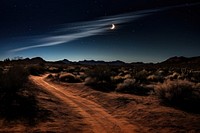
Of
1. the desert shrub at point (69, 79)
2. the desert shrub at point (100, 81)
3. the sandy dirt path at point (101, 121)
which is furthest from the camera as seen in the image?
the desert shrub at point (69, 79)

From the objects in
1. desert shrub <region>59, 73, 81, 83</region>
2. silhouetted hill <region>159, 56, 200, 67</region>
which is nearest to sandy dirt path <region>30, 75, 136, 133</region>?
desert shrub <region>59, 73, 81, 83</region>

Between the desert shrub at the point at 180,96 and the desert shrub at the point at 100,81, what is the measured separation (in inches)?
242

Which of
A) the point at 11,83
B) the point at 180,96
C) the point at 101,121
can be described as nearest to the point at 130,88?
the point at 180,96

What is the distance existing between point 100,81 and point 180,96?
10202 mm

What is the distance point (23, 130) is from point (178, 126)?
602 centimetres

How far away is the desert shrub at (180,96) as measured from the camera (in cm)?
1209

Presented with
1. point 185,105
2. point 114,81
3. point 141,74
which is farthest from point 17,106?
point 141,74

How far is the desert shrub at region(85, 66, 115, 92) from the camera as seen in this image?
20.2 m

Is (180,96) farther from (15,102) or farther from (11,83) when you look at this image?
(11,83)

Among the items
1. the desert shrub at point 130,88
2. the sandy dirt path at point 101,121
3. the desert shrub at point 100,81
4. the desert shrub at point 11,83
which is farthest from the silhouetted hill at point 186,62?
the desert shrub at point 11,83

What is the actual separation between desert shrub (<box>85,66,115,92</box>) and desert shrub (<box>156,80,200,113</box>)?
6.14 metres

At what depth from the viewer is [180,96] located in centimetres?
1293

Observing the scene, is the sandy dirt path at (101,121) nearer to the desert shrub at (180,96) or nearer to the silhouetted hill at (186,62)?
the desert shrub at (180,96)

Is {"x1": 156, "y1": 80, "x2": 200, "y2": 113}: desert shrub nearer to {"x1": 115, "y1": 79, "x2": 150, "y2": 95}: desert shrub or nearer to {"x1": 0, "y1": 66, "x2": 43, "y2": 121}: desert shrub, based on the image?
{"x1": 115, "y1": 79, "x2": 150, "y2": 95}: desert shrub
